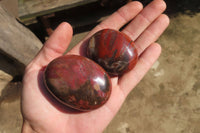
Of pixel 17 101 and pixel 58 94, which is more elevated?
pixel 58 94

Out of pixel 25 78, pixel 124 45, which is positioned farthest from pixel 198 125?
pixel 25 78

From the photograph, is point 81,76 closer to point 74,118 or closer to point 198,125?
point 74,118

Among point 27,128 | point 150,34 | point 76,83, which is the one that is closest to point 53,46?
point 76,83

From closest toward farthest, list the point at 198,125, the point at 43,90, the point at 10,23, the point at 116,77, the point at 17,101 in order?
1. the point at 43,90
2. the point at 116,77
3. the point at 10,23
4. the point at 198,125
5. the point at 17,101

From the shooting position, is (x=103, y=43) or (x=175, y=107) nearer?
(x=103, y=43)

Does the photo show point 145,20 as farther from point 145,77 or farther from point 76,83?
point 76,83
